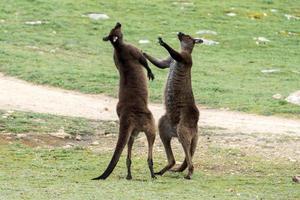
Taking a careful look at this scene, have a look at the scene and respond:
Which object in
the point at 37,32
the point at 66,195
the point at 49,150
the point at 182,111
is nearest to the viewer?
the point at 66,195

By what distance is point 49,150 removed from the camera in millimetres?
11898

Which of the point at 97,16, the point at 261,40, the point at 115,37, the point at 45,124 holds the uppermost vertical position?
the point at 115,37

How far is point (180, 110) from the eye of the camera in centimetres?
1105

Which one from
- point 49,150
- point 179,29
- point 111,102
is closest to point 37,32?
point 179,29

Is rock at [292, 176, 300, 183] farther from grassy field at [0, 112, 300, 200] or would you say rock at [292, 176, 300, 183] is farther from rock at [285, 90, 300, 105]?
rock at [285, 90, 300, 105]

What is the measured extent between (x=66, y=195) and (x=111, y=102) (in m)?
7.66

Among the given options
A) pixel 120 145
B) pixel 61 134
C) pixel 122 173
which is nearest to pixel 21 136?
pixel 61 134

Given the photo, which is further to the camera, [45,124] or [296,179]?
[45,124]

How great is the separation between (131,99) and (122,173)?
0.92 meters

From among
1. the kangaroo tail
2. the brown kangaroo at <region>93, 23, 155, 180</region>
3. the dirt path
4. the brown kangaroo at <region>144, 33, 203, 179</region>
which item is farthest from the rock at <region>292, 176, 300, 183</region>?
the dirt path

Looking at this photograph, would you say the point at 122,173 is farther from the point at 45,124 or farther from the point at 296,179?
the point at 45,124

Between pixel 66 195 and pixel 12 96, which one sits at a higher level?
pixel 66 195

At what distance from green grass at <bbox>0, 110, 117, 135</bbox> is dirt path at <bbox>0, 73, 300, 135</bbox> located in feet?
2.67

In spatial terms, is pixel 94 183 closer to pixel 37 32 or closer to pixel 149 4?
pixel 37 32
